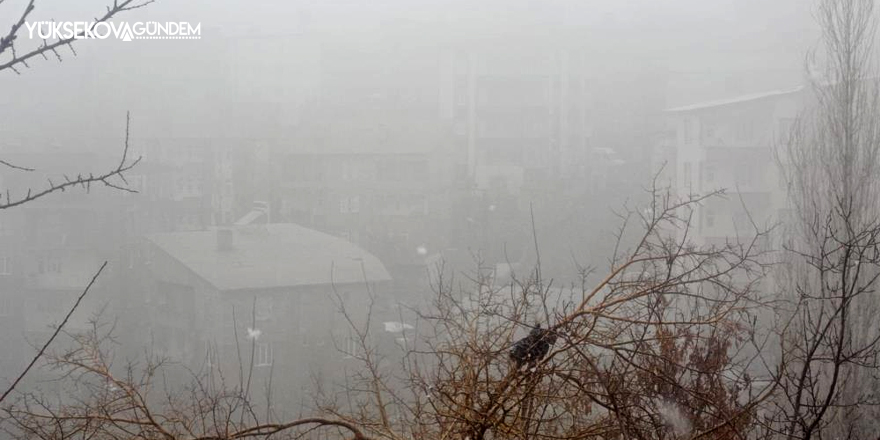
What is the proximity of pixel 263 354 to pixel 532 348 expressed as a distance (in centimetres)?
769

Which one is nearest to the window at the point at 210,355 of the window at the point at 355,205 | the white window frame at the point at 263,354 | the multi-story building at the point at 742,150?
the white window frame at the point at 263,354

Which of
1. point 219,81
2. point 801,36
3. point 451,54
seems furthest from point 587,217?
point 219,81

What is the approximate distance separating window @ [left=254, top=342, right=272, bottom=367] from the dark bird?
760 centimetres

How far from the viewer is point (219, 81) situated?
16.8 m

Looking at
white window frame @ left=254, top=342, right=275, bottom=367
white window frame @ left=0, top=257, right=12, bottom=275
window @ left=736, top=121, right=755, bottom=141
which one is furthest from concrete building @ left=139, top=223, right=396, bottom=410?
window @ left=736, top=121, right=755, bottom=141

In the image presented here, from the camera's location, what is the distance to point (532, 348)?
1531mm

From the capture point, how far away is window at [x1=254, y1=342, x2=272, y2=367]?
8.73 meters

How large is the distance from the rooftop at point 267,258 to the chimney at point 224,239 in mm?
63

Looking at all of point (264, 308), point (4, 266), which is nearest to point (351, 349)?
point (264, 308)

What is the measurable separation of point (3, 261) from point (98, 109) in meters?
4.14

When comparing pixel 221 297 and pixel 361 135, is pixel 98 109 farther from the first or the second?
pixel 221 297

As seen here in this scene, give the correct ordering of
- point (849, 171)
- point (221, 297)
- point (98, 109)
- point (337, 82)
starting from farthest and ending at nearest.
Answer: point (337, 82)
point (98, 109)
point (221, 297)
point (849, 171)

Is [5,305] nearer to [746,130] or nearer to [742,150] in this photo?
[742,150]

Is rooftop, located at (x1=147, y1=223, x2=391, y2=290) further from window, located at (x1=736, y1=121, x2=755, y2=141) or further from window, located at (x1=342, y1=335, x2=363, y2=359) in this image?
window, located at (x1=736, y1=121, x2=755, y2=141)
